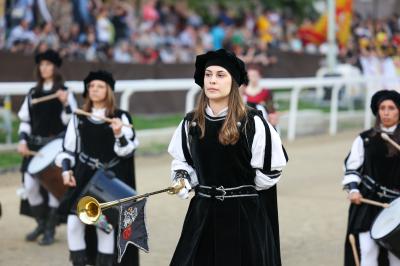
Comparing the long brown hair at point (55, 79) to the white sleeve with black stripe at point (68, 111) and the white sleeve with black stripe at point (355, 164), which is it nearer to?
the white sleeve with black stripe at point (68, 111)

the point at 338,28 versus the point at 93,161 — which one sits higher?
the point at 93,161

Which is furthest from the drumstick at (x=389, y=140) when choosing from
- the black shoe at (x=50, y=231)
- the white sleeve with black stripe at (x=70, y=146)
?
the black shoe at (x=50, y=231)

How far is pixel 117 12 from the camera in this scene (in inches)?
844

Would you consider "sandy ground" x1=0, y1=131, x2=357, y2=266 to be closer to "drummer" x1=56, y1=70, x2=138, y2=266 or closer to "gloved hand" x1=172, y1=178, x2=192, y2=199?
"drummer" x1=56, y1=70, x2=138, y2=266

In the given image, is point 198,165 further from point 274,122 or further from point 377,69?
point 377,69

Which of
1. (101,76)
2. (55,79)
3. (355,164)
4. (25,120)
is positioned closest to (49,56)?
(55,79)

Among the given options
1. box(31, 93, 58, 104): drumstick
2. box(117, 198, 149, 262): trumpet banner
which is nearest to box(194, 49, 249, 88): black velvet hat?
box(117, 198, 149, 262): trumpet banner

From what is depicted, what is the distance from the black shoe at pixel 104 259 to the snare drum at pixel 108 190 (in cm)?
36

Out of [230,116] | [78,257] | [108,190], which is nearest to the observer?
[230,116]

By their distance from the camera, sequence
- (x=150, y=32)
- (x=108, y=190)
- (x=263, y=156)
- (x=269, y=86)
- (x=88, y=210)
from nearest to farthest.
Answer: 1. (x=88, y=210)
2. (x=263, y=156)
3. (x=108, y=190)
4. (x=269, y=86)
5. (x=150, y=32)

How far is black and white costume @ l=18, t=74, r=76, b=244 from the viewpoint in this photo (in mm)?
9227

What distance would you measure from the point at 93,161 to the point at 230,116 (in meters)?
2.35

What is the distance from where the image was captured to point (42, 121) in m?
9.25

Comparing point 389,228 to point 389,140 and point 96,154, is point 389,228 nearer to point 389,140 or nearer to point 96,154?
point 389,140
